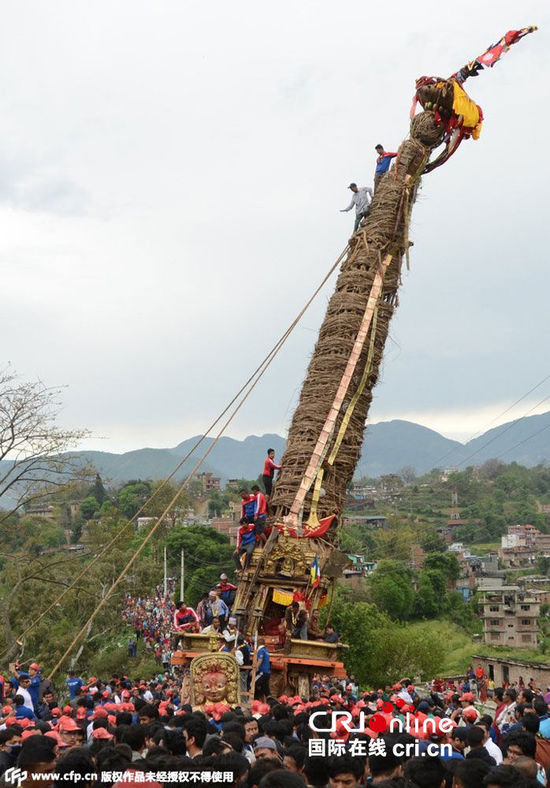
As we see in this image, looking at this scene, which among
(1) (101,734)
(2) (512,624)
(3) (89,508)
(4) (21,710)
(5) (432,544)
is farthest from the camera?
(3) (89,508)

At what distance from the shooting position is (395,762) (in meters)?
7.17

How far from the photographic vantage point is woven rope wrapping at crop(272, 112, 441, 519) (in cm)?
2020

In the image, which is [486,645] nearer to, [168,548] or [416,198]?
[168,548]

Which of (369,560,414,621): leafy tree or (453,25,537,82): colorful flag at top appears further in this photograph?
(369,560,414,621): leafy tree

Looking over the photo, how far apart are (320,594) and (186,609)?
9.36 feet

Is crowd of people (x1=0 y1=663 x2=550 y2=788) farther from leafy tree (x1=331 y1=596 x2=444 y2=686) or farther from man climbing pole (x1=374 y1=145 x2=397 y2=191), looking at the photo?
leafy tree (x1=331 y1=596 x2=444 y2=686)

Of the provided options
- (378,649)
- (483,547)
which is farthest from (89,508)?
(378,649)

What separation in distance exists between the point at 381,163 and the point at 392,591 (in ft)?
145

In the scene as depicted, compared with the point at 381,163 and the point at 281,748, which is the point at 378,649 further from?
the point at 281,748

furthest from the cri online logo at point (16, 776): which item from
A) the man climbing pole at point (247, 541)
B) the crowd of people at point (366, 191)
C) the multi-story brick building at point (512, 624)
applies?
the multi-story brick building at point (512, 624)

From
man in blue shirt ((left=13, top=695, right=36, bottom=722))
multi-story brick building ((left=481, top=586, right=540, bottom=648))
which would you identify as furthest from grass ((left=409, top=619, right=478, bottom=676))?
man in blue shirt ((left=13, top=695, right=36, bottom=722))

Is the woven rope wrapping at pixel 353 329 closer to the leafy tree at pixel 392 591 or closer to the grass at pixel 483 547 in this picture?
the leafy tree at pixel 392 591

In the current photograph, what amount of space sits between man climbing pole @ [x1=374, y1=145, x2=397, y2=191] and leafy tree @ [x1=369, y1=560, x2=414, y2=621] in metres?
42.5

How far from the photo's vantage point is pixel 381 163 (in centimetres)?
2344
